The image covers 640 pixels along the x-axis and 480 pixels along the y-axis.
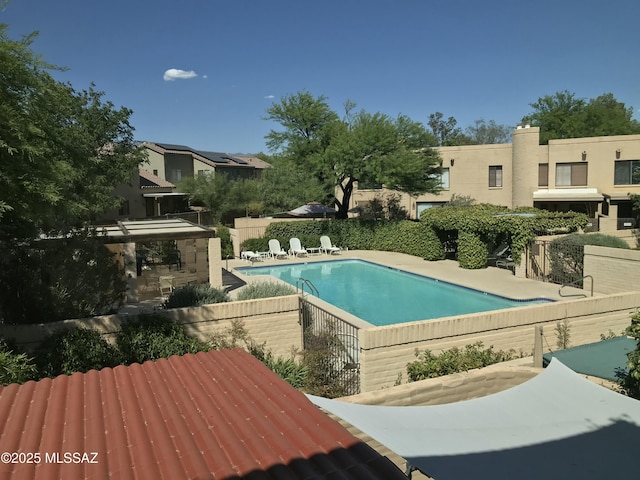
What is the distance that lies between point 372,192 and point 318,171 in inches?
336

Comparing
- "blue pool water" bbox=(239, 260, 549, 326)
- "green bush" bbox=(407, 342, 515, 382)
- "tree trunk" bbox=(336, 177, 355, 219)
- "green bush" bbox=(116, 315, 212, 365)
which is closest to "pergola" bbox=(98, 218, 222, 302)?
"green bush" bbox=(116, 315, 212, 365)

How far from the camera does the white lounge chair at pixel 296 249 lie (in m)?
28.5

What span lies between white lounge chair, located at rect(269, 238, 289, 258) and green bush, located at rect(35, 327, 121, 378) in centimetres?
1835

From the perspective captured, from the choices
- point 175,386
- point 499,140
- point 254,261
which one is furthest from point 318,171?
point 499,140

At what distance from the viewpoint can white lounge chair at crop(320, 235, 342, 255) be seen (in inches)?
1146

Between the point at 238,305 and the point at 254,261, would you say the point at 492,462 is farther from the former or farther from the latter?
the point at 254,261

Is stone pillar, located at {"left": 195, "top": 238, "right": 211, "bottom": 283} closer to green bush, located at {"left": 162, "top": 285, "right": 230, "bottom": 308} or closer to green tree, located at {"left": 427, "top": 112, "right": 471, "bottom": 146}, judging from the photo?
green bush, located at {"left": 162, "top": 285, "right": 230, "bottom": 308}

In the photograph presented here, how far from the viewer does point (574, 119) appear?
58.4 meters

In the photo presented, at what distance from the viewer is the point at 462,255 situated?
76.6ft

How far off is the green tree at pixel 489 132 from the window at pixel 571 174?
82.6 meters

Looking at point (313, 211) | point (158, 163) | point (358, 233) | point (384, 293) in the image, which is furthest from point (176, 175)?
point (384, 293)

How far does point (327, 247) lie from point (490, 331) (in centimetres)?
1917

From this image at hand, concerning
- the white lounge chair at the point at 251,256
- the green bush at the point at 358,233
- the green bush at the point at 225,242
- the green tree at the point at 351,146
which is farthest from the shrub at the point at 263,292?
the green tree at the point at 351,146

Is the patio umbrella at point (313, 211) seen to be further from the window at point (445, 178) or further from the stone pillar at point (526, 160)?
the stone pillar at point (526, 160)
